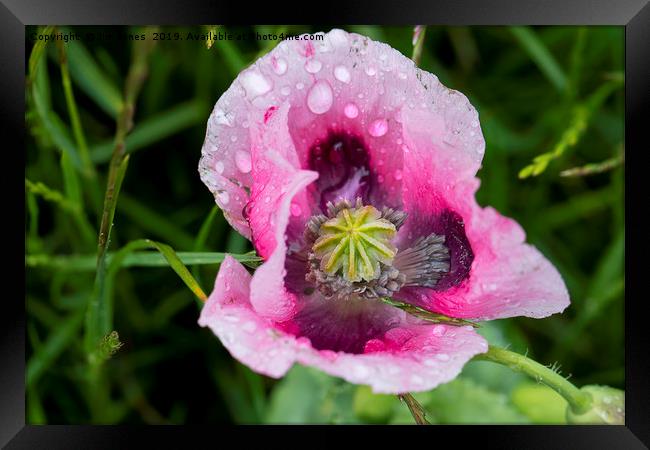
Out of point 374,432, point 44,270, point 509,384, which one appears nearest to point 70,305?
point 44,270

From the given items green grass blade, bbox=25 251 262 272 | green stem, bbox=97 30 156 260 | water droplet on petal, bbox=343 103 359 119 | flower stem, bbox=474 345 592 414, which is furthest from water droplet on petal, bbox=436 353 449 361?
green stem, bbox=97 30 156 260

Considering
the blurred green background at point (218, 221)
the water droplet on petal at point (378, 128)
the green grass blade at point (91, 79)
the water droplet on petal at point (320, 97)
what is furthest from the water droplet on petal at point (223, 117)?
the green grass blade at point (91, 79)

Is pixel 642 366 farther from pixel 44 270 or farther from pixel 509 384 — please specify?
pixel 44 270

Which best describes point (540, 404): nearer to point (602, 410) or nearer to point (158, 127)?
point (602, 410)

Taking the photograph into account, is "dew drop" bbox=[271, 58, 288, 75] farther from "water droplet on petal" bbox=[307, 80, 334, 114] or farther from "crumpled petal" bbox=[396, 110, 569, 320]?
"crumpled petal" bbox=[396, 110, 569, 320]

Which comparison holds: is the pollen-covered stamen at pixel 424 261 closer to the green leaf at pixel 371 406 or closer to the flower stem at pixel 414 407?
the flower stem at pixel 414 407

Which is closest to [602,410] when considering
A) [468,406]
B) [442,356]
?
[442,356]

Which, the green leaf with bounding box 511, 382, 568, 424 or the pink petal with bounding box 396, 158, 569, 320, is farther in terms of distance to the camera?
the green leaf with bounding box 511, 382, 568, 424
